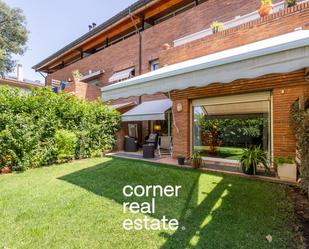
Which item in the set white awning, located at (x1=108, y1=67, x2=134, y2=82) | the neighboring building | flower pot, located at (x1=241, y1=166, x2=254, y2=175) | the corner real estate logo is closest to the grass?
flower pot, located at (x1=241, y1=166, x2=254, y2=175)

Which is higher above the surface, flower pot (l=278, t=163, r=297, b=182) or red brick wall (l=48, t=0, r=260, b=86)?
red brick wall (l=48, t=0, r=260, b=86)

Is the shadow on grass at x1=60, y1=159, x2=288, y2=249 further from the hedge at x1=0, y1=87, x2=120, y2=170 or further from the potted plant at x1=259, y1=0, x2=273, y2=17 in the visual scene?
the potted plant at x1=259, y1=0, x2=273, y2=17

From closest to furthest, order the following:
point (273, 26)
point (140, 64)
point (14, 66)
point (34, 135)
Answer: point (273, 26)
point (34, 135)
point (140, 64)
point (14, 66)

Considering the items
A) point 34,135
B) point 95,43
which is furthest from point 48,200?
point 95,43

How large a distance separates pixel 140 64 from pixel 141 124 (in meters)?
6.49

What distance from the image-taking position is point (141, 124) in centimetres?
2366

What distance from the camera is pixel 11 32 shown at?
44.8m

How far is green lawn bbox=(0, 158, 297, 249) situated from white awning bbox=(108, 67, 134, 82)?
50.0 feet

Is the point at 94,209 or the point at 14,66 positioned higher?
the point at 14,66

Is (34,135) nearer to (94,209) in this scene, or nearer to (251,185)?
(94,209)

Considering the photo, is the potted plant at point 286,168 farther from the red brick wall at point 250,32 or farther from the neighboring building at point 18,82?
the neighboring building at point 18,82

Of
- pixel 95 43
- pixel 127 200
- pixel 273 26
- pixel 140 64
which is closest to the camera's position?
pixel 127 200

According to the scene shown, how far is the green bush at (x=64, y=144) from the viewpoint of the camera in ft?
52.6

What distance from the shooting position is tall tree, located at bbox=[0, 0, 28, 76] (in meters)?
43.3
